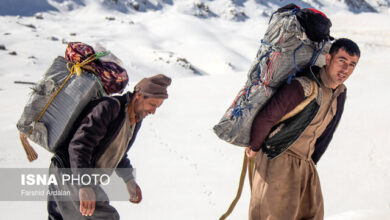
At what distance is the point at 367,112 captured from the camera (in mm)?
6867

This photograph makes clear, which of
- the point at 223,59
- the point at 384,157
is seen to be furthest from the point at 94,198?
the point at 223,59

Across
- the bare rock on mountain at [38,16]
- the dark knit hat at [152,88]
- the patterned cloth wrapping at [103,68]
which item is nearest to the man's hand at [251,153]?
the dark knit hat at [152,88]

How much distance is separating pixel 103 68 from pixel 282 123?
1.18 m

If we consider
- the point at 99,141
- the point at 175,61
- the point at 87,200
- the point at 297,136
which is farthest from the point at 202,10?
the point at 87,200

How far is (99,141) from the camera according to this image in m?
2.12

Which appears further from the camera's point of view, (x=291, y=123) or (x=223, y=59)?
(x=223, y=59)

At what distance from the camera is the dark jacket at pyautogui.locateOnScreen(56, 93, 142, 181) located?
1999mm

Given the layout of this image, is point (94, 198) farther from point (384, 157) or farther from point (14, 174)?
point (384, 157)

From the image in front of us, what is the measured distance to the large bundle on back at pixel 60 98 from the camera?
209cm

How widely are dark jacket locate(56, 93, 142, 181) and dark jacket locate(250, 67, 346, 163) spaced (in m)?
0.84

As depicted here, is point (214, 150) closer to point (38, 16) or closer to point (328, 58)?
point (328, 58)

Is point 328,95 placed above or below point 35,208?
above

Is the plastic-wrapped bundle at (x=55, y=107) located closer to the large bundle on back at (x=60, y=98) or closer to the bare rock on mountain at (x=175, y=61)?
the large bundle on back at (x=60, y=98)

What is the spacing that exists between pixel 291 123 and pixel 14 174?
4.50 meters
